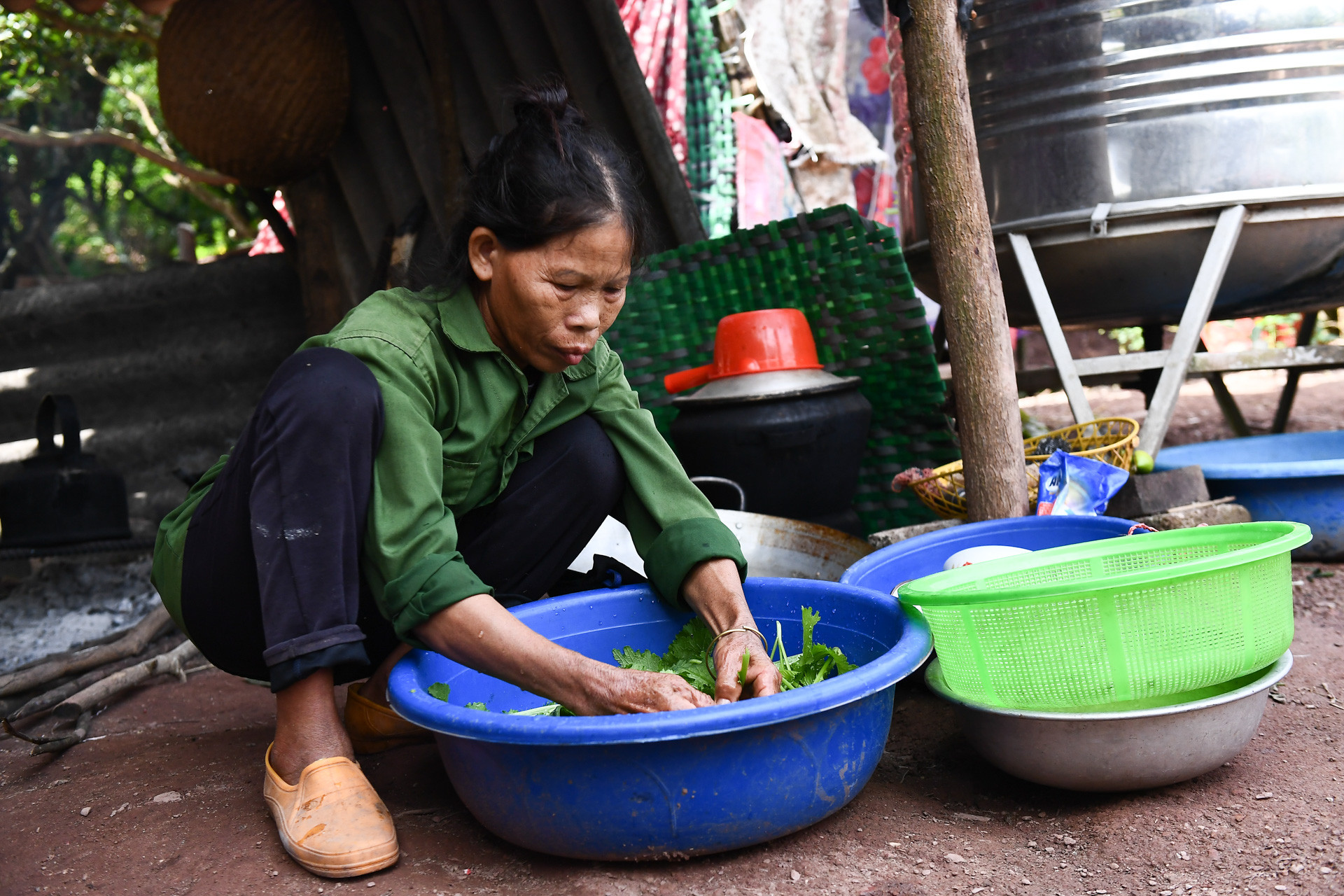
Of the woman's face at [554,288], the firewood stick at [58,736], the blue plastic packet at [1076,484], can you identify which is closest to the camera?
the woman's face at [554,288]

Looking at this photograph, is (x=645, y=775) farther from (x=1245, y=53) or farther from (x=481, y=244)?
(x=1245, y=53)

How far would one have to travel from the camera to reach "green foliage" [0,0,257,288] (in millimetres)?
6383

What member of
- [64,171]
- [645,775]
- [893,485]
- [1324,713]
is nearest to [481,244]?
[645,775]

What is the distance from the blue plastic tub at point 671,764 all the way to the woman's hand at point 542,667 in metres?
0.07

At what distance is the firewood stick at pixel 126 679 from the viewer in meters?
2.09

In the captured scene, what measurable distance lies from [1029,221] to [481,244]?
1.88 metres

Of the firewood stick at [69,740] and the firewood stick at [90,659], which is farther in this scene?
the firewood stick at [90,659]

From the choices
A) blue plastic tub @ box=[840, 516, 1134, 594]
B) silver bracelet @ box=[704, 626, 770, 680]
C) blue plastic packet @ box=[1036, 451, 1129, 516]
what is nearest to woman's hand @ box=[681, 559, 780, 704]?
silver bracelet @ box=[704, 626, 770, 680]

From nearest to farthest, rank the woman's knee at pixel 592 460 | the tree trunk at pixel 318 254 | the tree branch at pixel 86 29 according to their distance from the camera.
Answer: the woman's knee at pixel 592 460 < the tree trunk at pixel 318 254 < the tree branch at pixel 86 29

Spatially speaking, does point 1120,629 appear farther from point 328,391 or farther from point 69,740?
point 69,740

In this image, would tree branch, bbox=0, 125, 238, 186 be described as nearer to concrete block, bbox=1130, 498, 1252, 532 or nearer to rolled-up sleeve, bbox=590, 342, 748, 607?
rolled-up sleeve, bbox=590, 342, 748, 607

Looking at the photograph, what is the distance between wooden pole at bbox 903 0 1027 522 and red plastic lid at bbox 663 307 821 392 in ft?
1.84

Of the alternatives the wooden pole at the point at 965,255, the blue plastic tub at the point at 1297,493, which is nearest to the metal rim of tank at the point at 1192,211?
the blue plastic tub at the point at 1297,493

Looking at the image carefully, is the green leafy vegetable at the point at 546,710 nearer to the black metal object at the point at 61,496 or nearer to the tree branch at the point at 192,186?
the black metal object at the point at 61,496
